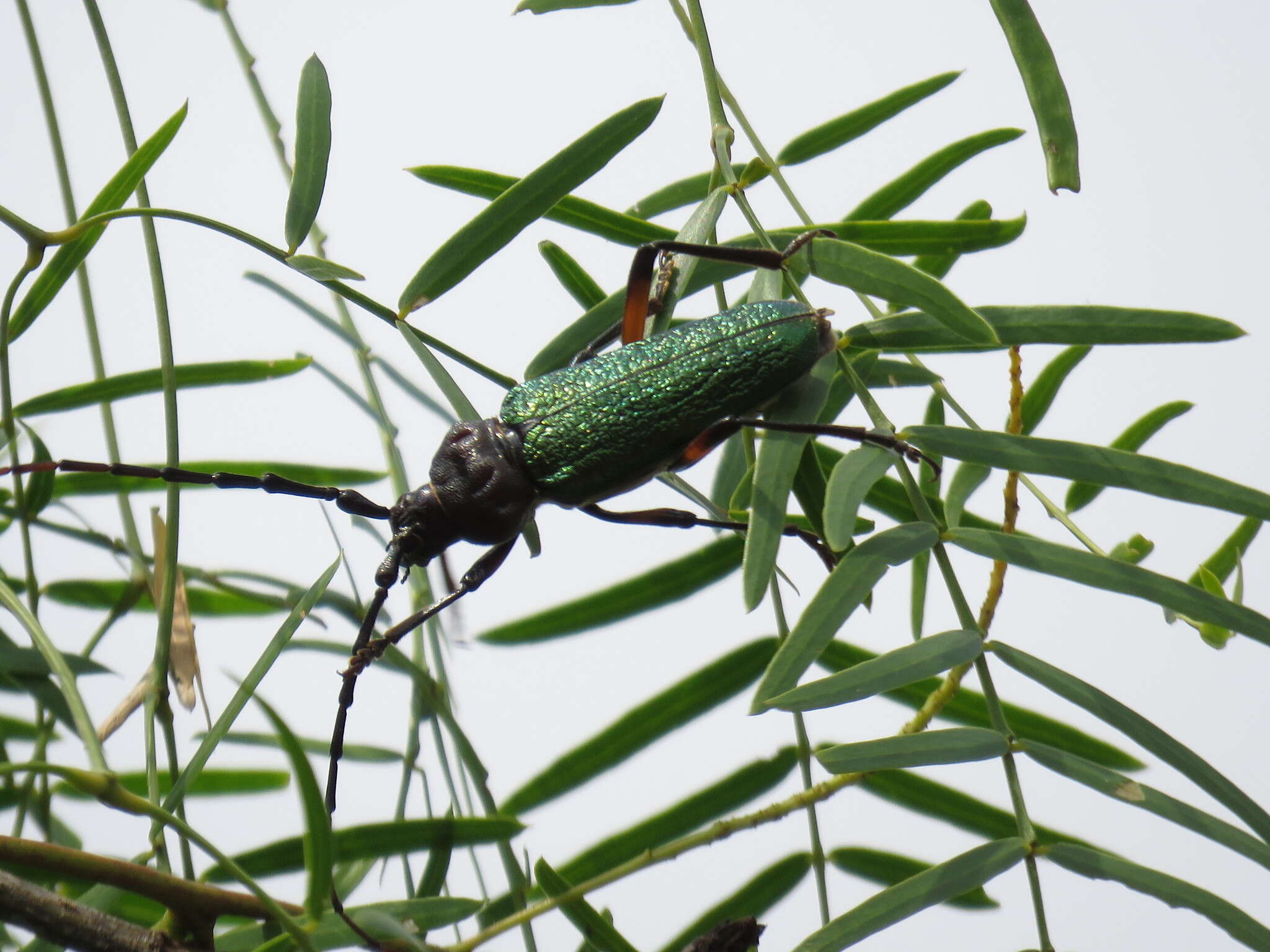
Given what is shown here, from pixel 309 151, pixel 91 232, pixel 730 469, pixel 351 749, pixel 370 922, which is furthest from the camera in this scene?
pixel 351 749

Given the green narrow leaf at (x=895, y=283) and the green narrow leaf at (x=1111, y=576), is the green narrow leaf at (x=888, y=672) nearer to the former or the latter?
the green narrow leaf at (x=1111, y=576)

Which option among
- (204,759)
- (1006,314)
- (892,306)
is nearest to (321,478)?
(204,759)

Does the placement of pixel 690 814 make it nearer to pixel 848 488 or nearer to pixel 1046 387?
pixel 848 488

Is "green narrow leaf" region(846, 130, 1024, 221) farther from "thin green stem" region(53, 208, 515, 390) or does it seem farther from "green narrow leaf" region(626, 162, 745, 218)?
"thin green stem" region(53, 208, 515, 390)

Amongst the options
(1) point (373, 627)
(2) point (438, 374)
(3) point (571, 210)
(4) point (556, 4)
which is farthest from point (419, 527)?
(4) point (556, 4)

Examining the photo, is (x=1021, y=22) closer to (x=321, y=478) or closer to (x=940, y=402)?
(x=940, y=402)

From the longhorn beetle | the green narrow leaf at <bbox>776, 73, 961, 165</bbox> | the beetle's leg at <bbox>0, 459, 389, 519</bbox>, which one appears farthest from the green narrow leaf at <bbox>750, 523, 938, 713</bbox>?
the beetle's leg at <bbox>0, 459, 389, 519</bbox>
